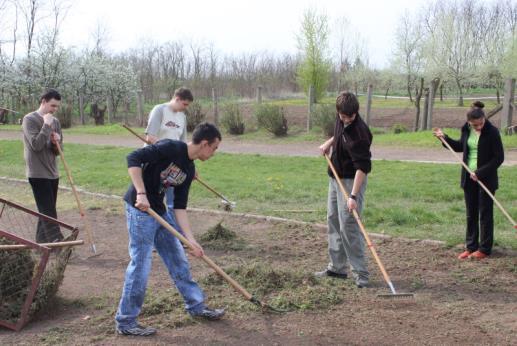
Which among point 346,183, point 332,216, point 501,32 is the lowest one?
point 332,216

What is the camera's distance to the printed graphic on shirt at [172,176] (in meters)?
3.81

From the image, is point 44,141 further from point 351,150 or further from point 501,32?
point 501,32

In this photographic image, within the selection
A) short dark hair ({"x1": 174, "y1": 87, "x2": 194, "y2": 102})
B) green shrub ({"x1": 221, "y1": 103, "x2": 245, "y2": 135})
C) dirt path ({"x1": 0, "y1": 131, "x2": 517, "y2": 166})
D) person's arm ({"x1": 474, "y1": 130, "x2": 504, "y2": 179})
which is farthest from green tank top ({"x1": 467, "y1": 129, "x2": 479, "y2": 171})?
green shrub ({"x1": 221, "y1": 103, "x2": 245, "y2": 135})

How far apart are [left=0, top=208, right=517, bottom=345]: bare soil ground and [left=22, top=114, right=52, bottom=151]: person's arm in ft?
4.21

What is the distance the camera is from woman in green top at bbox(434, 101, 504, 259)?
18.3ft

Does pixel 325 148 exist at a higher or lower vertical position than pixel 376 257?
higher

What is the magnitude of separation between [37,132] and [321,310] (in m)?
3.51

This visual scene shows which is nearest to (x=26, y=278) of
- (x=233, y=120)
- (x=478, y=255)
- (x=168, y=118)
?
(x=168, y=118)

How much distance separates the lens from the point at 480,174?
18.3 feet

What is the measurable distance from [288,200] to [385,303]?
4204mm

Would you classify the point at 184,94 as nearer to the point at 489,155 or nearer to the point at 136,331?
the point at 136,331

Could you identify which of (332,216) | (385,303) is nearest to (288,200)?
(332,216)

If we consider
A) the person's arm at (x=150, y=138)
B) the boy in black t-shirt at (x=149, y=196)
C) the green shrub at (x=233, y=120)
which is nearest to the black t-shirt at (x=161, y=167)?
the boy in black t-shirt at (x=149, y=196)

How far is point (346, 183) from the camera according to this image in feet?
16.4
